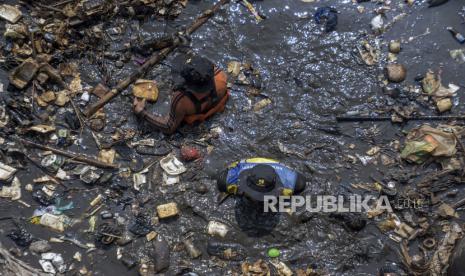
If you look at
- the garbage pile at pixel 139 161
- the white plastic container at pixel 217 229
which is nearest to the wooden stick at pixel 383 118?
the garbage pile at pixel 139 161

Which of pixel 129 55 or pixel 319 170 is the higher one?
pixel 129 55

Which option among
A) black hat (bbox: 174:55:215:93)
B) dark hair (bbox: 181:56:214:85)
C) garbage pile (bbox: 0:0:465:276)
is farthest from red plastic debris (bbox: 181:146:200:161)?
dark hair (bbox: 181:56:214:85)

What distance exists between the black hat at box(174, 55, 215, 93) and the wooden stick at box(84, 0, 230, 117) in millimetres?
1118

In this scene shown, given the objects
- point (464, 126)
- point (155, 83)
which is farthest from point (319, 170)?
point (155, 83)

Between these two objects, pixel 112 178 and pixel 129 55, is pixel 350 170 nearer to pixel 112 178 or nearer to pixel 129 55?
pixel 112 178

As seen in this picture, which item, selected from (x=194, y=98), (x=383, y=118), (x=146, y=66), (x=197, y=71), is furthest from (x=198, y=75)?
(x=383, y=118)

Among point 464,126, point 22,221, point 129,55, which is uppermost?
point 129,55

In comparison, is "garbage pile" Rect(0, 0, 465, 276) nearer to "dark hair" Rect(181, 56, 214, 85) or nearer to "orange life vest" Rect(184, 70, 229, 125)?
"orange life vest" Rect(184, 70, 229, 125)

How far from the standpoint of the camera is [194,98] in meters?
5.91

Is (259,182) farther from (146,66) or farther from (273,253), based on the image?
(146,66)

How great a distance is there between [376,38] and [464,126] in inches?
71.8

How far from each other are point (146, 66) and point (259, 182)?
271 centimetres

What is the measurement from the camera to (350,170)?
6.15 metres

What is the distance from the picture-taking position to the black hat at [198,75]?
5.56 metres
